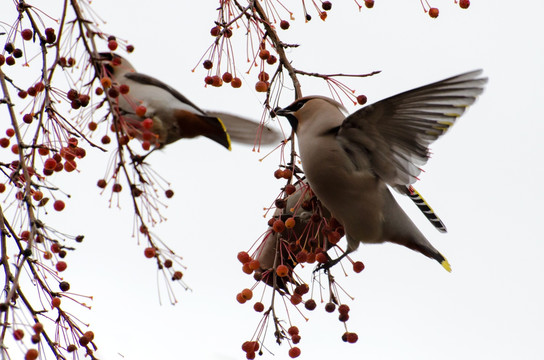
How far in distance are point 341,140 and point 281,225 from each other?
0.56 meters

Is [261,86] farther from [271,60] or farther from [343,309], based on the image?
[343,309]

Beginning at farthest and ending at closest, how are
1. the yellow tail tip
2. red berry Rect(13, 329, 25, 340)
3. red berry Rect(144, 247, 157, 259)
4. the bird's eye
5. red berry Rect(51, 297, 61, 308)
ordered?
the yellow tail tip
the bird's eye
red berry Rect(51, 297, 61, 308)
red berry Rect(144, 247, 157, 259)
red berry Rect(13, 329, 25, 340)

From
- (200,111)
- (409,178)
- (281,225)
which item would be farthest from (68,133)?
(409,178)

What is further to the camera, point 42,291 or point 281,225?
point 281,225

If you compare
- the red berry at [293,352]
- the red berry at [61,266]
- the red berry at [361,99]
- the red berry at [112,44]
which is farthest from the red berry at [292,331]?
the red berry at [112,44]

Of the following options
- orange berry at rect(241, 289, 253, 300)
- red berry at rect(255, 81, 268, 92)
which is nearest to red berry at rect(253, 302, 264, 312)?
orange berry at rect(241, 289, 253, 300)

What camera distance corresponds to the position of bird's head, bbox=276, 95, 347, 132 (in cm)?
325

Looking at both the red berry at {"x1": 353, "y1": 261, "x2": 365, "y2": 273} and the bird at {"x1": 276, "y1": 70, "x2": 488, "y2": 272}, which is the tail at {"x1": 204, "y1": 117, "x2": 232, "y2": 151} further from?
the red berry at {"x1": 353, "y1": 261, "x2": 365, "y2": 273}

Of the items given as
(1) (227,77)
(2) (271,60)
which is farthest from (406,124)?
(1) (227,77)

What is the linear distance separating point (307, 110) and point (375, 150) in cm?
35

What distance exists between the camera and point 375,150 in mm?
3139

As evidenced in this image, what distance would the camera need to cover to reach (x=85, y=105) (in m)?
2.41

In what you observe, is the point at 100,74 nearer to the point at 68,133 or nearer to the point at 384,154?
the point at 68,133

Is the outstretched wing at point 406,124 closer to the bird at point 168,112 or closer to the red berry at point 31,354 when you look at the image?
the bird at point 168,112
